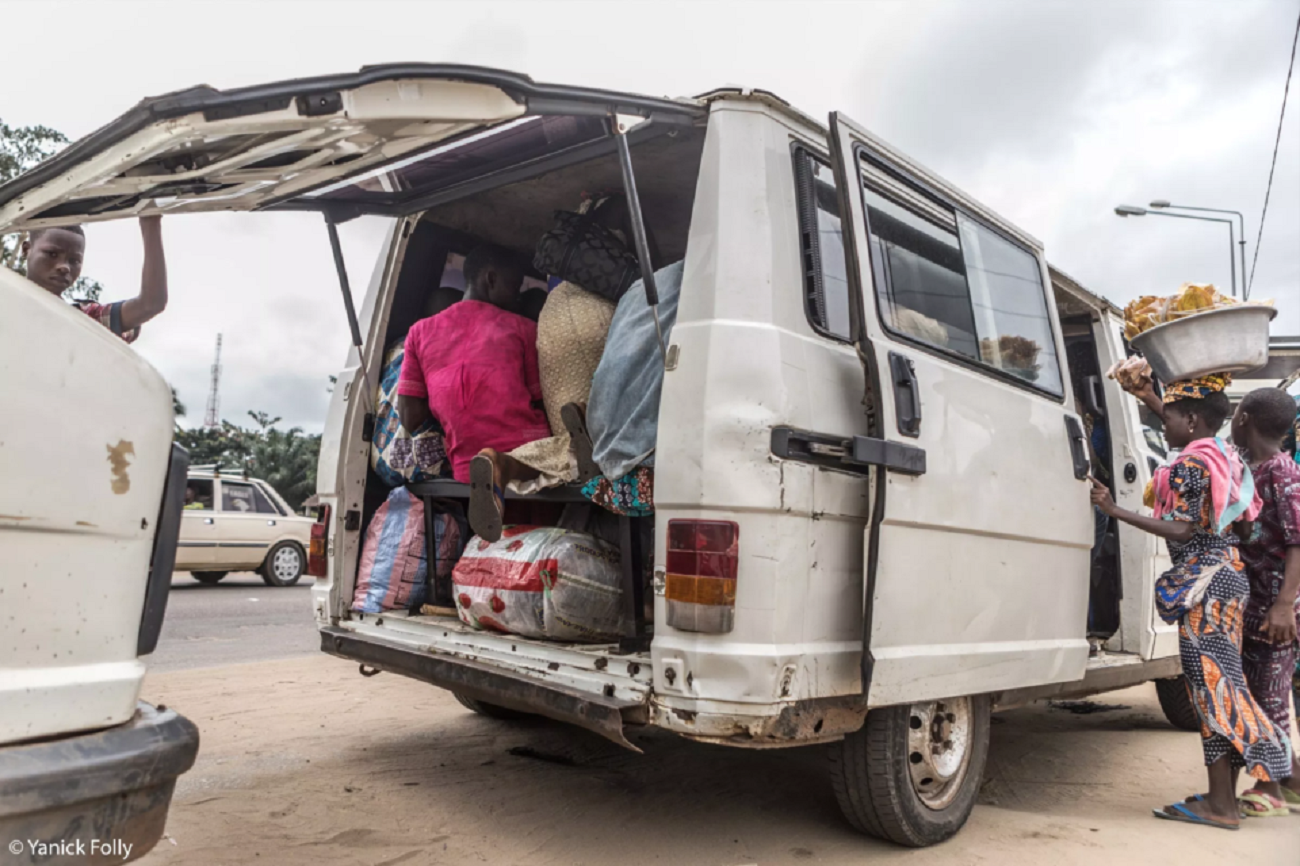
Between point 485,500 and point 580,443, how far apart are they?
40cm

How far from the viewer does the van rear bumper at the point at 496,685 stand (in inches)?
103

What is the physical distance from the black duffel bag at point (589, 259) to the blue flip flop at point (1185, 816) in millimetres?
2858

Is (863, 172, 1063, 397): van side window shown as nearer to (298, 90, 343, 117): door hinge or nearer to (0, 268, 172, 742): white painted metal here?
(298, 90, 343, 117): door hinge

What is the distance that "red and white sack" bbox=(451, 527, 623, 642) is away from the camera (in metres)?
3.28

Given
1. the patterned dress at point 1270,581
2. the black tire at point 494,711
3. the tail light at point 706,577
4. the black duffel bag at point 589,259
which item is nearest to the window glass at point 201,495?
the black tire at point 494,711

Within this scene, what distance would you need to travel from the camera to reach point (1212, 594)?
3.56 m

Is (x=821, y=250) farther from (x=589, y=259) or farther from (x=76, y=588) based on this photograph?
(x=76, y=588)

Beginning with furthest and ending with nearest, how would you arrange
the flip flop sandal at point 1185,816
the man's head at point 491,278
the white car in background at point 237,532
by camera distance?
1. the white car in background at point 237,532
2. the man's head at point 491,278
3. the flip flop sandal at point 1185,816

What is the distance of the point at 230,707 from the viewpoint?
5059mm

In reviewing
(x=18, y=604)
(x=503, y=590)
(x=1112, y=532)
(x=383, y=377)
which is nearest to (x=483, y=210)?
(x=383, y=377)

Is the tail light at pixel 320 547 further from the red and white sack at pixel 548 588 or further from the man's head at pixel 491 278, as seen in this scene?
the man's head at pixel 491 278

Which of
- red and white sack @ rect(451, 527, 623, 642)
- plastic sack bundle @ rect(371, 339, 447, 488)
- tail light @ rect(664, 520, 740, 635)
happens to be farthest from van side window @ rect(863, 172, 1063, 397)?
plastic sack bundle @ rect(371, 339, 447, 488)

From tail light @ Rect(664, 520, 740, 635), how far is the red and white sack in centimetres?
83

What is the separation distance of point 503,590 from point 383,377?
1.36 m
